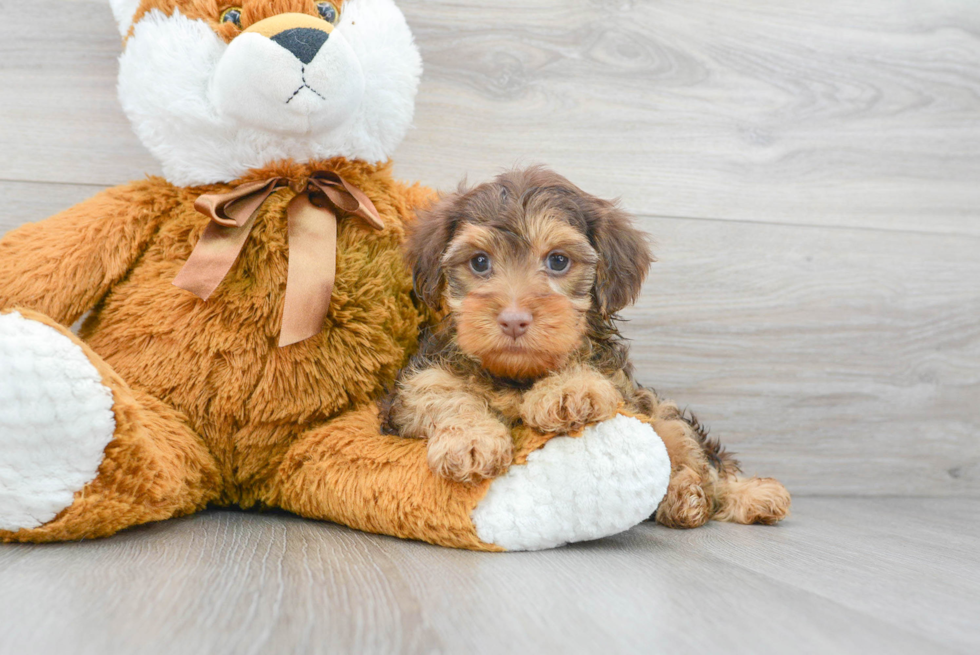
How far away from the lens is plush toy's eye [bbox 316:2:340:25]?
1666mm

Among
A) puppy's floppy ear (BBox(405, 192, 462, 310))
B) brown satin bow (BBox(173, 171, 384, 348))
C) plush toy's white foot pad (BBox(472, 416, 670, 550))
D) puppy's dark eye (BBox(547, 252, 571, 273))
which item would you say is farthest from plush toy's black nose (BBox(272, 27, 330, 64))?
plush toy's white foot pad (BBox(472, 416, 670, 550))

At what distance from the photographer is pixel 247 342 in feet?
5.29

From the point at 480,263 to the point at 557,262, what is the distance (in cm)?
16

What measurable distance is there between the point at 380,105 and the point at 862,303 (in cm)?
169

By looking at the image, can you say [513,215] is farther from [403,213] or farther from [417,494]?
[417,494]

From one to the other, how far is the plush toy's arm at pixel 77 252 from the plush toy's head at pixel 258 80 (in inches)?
4.8

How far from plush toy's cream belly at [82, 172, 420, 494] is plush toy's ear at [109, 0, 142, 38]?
414 millimetres

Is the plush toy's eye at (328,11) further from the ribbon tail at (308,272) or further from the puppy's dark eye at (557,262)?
the puppy's dark eye at (557,262)

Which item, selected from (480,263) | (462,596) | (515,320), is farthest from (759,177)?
(462,596)

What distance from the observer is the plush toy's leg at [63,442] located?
4.16 ft

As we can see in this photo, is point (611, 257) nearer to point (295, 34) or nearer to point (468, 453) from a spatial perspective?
point (468, 453)

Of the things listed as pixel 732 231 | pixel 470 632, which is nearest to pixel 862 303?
pixel 732 231

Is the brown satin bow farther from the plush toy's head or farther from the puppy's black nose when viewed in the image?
the puppy's black nose

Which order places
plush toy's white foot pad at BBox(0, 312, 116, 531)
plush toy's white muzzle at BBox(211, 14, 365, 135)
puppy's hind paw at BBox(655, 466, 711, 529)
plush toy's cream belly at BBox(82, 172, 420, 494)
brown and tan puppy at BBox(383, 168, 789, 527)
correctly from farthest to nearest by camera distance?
puppy's hind paw at BBox(655, 466, 711, 529)
plush toy's cream belly at BBox(82, 172, 420, 494)
plush toy's white muzzle at BBox(211, 14, 365, 135)
brown and tan puppy at BBox(383, 168, 789, 527)
plush toy's white foot pad at BBox(0, 312, 116, 531)
